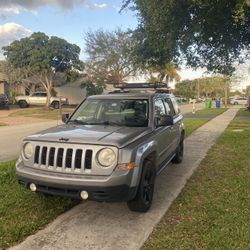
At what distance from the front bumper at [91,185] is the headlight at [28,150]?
35 centimetres

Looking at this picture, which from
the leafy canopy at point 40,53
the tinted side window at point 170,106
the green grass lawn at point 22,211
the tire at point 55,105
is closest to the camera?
the green grass lawn at point 22,211

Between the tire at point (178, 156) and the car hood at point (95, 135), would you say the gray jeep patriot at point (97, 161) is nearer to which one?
the car hood at point (95, 135)

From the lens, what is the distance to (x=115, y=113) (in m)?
6.03

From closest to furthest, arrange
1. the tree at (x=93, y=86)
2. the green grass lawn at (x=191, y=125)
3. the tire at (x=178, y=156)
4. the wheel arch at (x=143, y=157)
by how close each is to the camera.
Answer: the wheel arch at (x=143, y=157) < the tire at (x=178, y=156) < the green grass lawn at (x=191, y=125) < the tree at (x=93, y=86)

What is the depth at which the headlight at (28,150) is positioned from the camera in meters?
4.88

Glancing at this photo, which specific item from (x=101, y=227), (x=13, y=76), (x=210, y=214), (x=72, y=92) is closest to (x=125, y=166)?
(x=101, y=227)

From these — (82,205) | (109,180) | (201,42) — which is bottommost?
(82,205)

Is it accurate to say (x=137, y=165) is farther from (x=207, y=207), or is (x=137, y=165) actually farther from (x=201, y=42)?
(x=201, y=42)

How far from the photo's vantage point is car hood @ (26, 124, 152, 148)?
4590 millimetres

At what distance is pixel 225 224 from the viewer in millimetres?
4680

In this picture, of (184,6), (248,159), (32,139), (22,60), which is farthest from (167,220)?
(22,60)

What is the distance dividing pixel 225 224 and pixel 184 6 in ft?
20.1

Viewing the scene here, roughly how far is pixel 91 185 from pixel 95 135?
0.72 metres

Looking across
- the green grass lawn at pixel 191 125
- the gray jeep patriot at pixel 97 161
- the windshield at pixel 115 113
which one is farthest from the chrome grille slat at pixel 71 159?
the green grass lawn at pixel 191 125
